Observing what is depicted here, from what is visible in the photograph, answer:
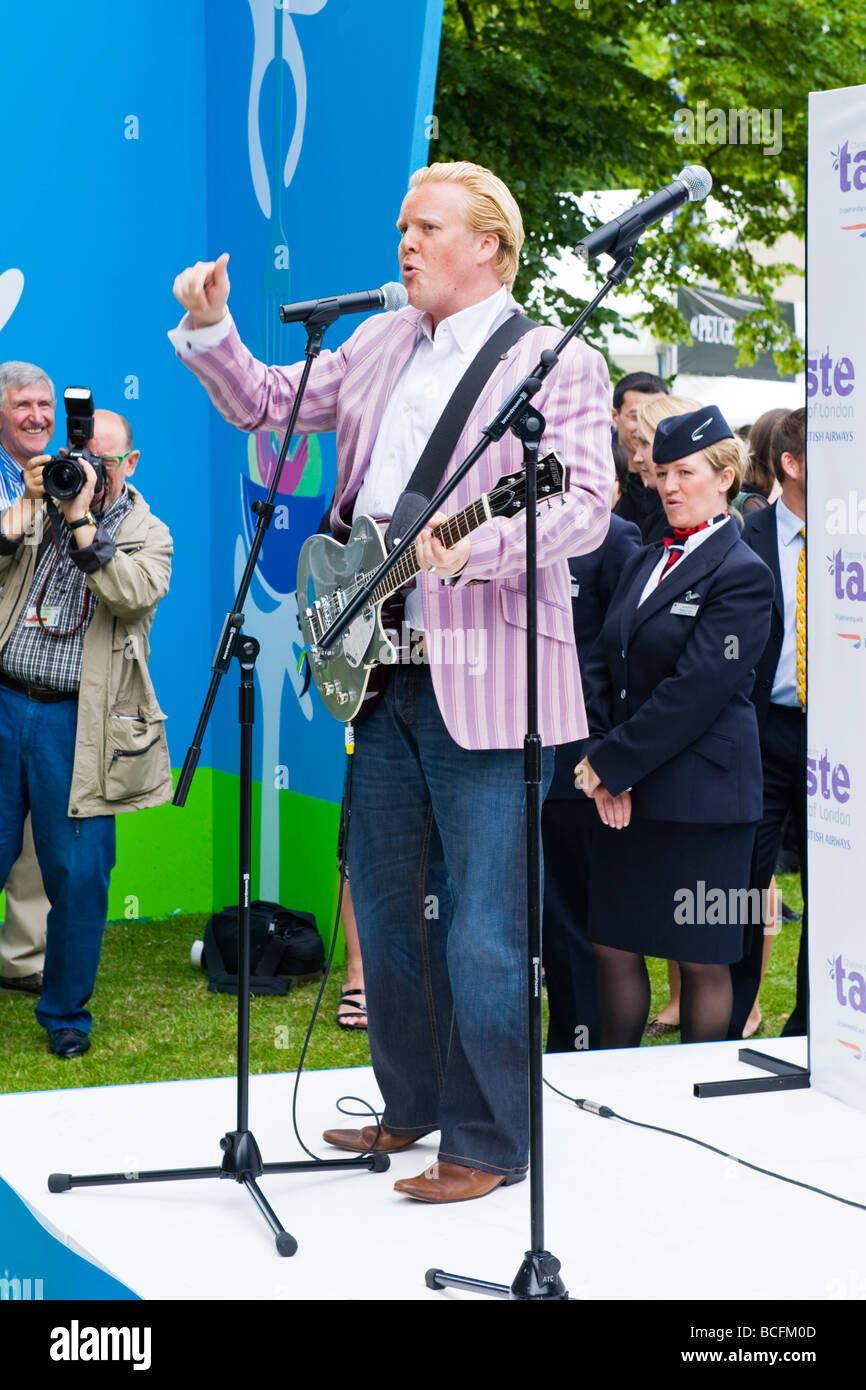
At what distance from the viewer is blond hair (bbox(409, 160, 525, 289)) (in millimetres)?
2949

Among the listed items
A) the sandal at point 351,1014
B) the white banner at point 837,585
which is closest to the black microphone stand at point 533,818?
the white banner at point 837,585

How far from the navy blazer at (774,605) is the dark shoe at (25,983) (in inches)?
104

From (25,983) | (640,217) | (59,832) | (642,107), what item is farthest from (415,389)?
(642,107)

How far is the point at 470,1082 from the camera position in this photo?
10.1 ft

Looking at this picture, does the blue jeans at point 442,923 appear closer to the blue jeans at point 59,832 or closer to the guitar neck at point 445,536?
the guitar neck at point 445,536

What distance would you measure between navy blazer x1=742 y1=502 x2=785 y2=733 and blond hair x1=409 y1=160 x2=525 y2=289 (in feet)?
6.50

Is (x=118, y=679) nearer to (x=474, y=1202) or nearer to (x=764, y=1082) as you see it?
(x=764, y=1082)

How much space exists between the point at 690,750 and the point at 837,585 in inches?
23.7

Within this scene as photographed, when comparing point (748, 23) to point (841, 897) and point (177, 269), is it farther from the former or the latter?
point (841, 897)

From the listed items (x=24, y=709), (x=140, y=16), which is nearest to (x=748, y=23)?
(x=140, y=16)

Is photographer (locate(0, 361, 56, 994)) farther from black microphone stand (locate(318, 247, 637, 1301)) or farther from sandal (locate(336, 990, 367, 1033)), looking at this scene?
black microphone stand (locate(318, 247, 637, 1301))

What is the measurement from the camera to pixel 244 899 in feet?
9.75
